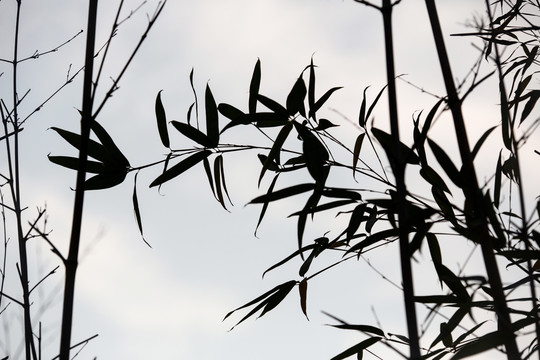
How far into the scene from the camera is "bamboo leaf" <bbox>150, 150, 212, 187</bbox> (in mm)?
1663

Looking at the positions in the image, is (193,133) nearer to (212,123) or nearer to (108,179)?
(212,123)

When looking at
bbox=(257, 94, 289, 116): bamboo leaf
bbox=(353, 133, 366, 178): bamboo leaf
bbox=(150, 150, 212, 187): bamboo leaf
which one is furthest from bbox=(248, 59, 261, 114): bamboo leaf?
bbox=(353, 133, 366, 178): bamboo leaf

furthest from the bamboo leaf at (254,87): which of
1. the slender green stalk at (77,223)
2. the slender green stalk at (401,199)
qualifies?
the slender green stalk at (77,223)

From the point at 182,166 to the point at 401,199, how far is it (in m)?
0.95

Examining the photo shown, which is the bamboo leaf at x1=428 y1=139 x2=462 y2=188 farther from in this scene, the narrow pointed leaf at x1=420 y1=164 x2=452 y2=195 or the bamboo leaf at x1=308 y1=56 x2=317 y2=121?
the bamboo leaf at x1=308 y1=56 x2=317 y2=121

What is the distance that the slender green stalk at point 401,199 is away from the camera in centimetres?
77

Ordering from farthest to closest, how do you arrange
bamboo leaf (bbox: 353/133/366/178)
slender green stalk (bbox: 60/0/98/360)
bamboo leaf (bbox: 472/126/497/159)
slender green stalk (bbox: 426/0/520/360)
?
bamboo leaf (bbox: 353/133/366/178) → bamboo leaf (bbox: 472/126/497/159) → slender green stalk (bbox: 426/0/520/360) → slender green stalk (bbox: 60/0/98/360)

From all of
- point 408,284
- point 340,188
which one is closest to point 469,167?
point 408,284

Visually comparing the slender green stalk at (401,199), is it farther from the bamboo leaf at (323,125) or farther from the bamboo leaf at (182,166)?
the bamboo leaf at (182,166)

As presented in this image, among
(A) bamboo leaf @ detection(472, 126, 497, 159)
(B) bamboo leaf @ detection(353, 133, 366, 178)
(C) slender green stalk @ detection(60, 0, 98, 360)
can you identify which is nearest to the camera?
(C) slender green stalk @ detection(60, 0, 98, 360)

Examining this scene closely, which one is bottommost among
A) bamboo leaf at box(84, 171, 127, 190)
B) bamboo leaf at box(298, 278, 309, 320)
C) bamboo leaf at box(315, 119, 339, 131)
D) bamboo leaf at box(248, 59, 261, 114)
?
bamboo leaf at box(298, 278, 309, 320)

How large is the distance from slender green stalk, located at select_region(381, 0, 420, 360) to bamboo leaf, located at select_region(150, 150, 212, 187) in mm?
852

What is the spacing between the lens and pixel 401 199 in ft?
2.71

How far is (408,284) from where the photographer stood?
773 millimetres
